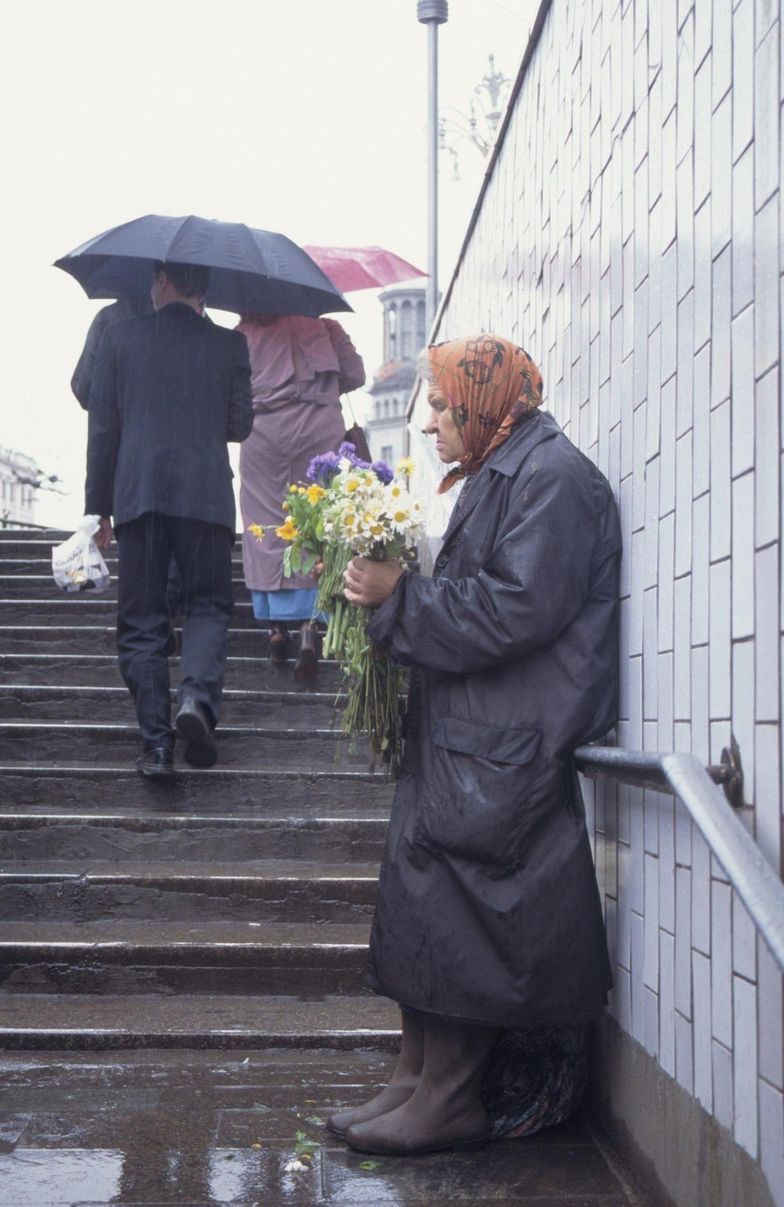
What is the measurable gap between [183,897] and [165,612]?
47.7 inches

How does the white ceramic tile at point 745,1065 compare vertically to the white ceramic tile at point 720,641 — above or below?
below

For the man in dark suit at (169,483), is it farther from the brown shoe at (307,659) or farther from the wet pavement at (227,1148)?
the wet pavement at (227,1148)

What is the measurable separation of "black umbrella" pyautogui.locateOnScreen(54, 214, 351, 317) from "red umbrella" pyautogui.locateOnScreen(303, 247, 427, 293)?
3.34m

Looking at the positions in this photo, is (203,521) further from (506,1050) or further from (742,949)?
(742,949)

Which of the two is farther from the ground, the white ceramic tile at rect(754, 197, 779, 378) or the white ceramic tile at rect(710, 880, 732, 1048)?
the white ceramic tile at rect(754, 197, 779, 378)

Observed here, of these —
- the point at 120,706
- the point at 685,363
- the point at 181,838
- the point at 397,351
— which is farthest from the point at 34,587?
the point at 397,351

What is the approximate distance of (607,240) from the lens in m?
3.46

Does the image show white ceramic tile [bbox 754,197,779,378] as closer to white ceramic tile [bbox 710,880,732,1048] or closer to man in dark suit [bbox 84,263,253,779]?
white ceramic tile [bbox 710,880,732,1048]

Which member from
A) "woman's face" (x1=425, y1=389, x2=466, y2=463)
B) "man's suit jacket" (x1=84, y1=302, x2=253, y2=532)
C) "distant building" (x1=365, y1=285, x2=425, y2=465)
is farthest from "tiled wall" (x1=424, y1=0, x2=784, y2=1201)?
"distant building" (x1=365, y1=285, x2=425, y2=465)

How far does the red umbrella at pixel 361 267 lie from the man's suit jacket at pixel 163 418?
14.5ft

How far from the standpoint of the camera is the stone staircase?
3.92m

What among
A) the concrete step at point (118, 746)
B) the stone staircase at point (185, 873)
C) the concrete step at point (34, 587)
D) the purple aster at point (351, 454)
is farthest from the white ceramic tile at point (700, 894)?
the concrete step at point (34, 587)

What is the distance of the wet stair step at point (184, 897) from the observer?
4387 millimetres

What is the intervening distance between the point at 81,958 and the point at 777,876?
2.57 meters
